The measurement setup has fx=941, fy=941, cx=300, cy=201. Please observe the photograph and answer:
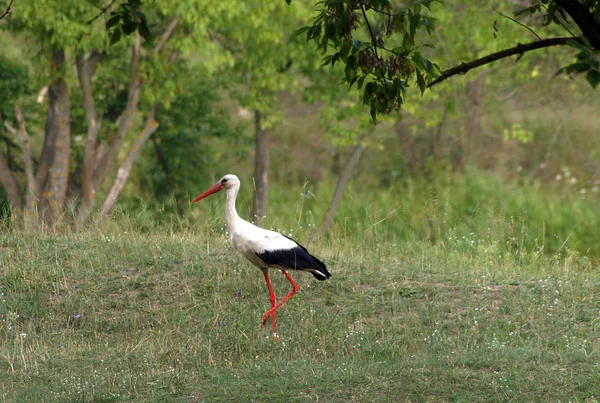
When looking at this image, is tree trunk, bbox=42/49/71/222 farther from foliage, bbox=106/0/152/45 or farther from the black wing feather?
foliage, bbox=106/0/152/45

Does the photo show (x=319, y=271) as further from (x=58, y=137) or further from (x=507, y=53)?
(x=58, y=137)

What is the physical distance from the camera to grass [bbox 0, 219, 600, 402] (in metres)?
7.17

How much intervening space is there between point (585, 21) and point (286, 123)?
63.0ft

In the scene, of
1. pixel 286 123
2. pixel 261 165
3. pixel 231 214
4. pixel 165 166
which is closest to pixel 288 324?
pixel 231 214

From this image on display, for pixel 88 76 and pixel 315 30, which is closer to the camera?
pixel 315 30

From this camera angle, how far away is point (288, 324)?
9148mm

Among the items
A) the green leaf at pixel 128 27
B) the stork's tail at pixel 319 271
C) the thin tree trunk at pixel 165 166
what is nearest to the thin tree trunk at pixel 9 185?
the thin tree trunk at pixel 165 166

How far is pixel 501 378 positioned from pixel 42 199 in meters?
12.9

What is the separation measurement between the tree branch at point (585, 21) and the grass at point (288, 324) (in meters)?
2.61

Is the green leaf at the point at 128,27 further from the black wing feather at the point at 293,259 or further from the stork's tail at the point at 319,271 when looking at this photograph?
the stork's tail at the point at 319,271

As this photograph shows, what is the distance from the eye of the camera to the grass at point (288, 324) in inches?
282

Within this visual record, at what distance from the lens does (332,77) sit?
2166 centimetres

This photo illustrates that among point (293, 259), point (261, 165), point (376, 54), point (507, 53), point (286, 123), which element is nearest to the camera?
point (376, 54)

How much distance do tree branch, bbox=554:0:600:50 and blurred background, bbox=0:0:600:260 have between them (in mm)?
4674
